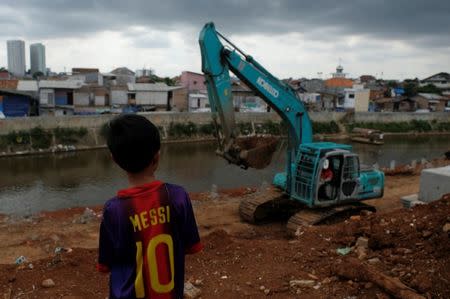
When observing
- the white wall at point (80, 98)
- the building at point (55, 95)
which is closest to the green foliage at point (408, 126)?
the white wall at point (80, 98)

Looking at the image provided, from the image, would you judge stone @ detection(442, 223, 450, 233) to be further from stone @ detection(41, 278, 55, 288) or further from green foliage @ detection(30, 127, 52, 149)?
green foliage @ detection(30, 127, 52, 149)

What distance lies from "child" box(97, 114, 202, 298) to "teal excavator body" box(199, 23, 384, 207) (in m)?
7.23

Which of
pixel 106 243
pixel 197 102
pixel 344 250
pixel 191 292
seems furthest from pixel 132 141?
pixel 197 102

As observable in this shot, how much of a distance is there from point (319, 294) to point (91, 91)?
108 ft

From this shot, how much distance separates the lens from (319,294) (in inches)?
186

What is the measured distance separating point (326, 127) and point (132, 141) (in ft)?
115

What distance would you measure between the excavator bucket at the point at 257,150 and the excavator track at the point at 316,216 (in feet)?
4.55

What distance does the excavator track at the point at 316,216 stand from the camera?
358 inches

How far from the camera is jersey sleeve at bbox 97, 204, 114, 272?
1862mm

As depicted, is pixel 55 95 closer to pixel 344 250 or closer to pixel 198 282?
pixel 198 282

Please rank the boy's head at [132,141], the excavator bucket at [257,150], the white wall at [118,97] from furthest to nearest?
the white wall at [118,97] < the excavator bucket at [257,150] < the boy's head at [132,141]

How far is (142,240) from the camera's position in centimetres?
185

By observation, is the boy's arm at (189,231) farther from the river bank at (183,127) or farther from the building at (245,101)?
the building at (245,101)

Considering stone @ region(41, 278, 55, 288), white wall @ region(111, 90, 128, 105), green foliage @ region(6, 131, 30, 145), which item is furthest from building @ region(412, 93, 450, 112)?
stone @ region(41, 278, 55, 288)
